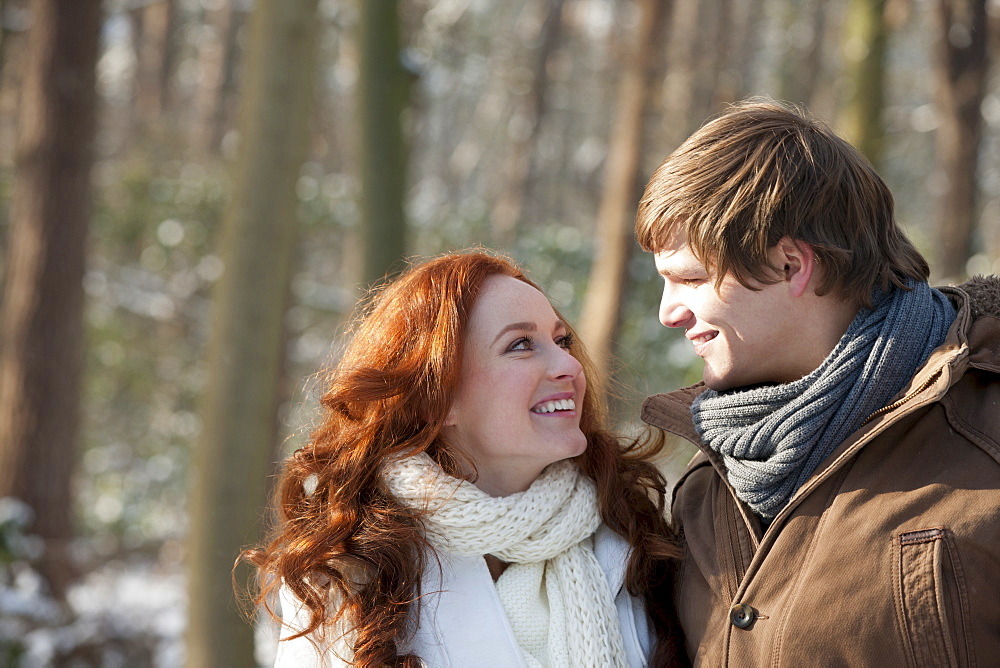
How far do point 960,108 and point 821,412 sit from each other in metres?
6.71

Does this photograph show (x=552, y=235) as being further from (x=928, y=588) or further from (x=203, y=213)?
(x=928, y=588)

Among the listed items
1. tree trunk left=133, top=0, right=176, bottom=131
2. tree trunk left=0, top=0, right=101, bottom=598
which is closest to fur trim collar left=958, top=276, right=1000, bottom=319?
tree trunk left=0, top=0, right=101, bottom=598

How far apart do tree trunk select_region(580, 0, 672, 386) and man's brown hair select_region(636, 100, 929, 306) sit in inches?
203

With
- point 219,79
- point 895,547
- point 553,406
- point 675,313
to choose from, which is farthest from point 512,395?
point 219,79

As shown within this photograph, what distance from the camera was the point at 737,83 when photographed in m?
14.1

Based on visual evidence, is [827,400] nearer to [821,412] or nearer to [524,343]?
[821,412]

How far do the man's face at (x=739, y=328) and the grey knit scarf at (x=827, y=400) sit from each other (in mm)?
85

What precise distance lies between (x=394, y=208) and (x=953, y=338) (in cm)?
437

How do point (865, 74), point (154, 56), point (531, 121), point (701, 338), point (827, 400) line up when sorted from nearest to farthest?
1. point (827, 400)
2. point (701, 338)
3. point (865, 74)
4. point (531, 121)
5. point (154, 56)

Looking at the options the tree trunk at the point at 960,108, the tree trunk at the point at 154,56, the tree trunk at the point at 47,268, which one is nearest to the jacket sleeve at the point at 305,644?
the tree trunk at the point at 47,268

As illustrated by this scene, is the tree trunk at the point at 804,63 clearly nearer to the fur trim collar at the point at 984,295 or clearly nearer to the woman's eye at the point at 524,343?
the fur trim collar at the point at 984,295

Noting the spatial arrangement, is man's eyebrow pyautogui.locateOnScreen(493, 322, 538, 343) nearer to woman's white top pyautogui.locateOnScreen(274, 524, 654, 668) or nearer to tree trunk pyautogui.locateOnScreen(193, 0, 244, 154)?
woman's white top pyautogui.locateOnScreen(274, 524, 654, 668)

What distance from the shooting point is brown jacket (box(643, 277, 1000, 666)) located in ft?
5.88

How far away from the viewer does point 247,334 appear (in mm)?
3912
